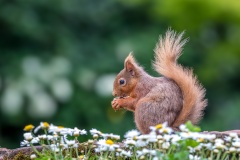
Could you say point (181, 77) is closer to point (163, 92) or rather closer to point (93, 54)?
point (163, 92)

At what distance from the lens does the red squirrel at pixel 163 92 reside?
5173mm

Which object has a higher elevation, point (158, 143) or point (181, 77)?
point (181, 77)

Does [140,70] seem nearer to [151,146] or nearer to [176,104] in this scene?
[176,104]

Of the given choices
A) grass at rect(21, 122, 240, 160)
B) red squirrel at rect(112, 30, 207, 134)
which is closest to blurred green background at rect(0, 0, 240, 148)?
red squirrel at rect(112, 30, 207, 134)

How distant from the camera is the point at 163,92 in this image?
520 centimetres

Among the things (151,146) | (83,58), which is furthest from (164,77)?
(83,58)

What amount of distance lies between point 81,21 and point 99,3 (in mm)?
350

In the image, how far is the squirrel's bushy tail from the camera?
5211 millimetres

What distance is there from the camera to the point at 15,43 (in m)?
12.6

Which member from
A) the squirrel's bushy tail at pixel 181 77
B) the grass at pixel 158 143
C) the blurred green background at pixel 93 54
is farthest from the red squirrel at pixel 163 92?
the blurred green background at pixel 93 54

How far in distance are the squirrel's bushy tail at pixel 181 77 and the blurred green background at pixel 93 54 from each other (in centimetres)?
612

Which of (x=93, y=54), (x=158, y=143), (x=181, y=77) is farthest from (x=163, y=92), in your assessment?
(x=93, y=54)

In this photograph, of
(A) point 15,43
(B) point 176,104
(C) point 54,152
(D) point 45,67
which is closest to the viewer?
(C) point 54,152

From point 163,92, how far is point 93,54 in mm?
7720
